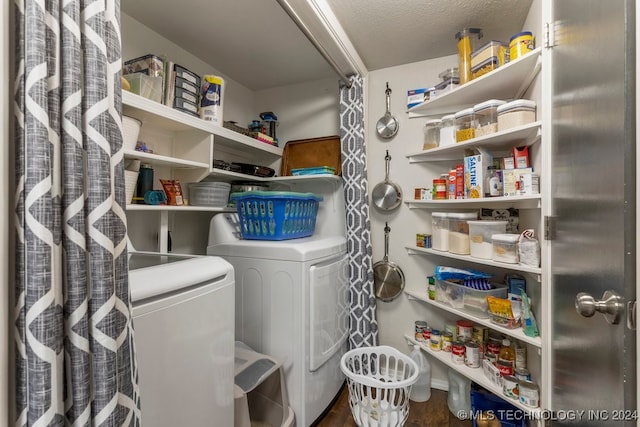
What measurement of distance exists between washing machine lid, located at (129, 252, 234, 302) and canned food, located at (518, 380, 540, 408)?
55.8 inches

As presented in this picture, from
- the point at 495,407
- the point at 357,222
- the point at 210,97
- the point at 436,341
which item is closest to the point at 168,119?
the point at 210,97

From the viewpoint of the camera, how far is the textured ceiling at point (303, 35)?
5.06 ft

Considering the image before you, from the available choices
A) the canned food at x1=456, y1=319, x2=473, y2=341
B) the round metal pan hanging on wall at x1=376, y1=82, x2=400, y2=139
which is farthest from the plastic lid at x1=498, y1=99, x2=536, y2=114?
the canned food at x1=456, y1=319, x2=473, y2=341

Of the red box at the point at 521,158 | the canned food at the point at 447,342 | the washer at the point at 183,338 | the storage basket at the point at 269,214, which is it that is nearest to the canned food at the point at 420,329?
the canned food at the point at 447,342

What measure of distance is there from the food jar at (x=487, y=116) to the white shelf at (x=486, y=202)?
35cm

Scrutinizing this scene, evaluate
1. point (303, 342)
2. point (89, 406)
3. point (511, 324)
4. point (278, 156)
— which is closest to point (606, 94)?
point (511, 324)

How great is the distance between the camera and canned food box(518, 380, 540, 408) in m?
1.35

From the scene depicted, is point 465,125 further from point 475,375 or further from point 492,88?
point 475,375

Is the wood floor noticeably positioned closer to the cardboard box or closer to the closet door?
the closet door

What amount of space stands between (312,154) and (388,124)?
61 cm

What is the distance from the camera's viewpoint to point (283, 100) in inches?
98.3

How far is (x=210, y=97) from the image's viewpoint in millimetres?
1710

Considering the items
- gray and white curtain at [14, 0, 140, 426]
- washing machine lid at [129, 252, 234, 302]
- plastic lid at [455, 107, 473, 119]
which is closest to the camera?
gray and white curtain at [14, 0, 140, 426]

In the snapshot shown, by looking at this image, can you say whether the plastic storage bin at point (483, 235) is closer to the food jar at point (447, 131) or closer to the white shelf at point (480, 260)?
the white shelf at point (480, 260)
